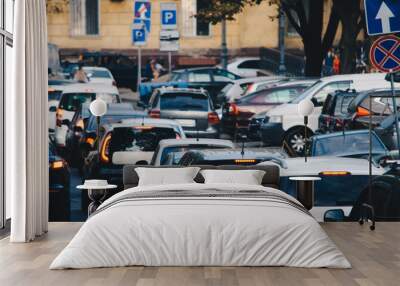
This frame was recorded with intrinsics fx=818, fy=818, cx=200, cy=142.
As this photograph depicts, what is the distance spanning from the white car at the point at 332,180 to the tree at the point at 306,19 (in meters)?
1.20

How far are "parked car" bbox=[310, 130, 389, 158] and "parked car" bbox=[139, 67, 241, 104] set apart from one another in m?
1.27

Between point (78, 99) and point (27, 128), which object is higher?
point (78, 99)

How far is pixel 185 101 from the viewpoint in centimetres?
977

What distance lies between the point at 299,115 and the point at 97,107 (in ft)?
7.83

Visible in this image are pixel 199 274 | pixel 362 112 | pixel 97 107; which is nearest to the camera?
pixel 199 274

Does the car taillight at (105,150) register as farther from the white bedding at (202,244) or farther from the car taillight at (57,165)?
the white bedding at (202,244)

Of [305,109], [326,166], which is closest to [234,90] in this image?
[305,109]

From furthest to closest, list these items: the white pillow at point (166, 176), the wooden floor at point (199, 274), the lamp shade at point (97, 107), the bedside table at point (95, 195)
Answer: the lamp shade at point (97, 107)
the bedside table at point (95, 195)
the white pillow at point (166, 176)
the wooden floor at point (199, 274)

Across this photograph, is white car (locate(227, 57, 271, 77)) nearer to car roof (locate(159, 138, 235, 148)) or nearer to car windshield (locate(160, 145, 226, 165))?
car roof (locate(159, 138, 235, 148))

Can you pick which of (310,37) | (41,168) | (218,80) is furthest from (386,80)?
(41,168)

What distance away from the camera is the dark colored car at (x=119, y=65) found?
9844 millimetres

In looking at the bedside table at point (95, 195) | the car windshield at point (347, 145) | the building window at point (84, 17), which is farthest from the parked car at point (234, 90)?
the bedside table at point (95, 195)

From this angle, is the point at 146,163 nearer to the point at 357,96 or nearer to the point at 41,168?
the point at 41,168

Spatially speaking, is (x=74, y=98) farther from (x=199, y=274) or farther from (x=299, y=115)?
(x=199, y=274)
